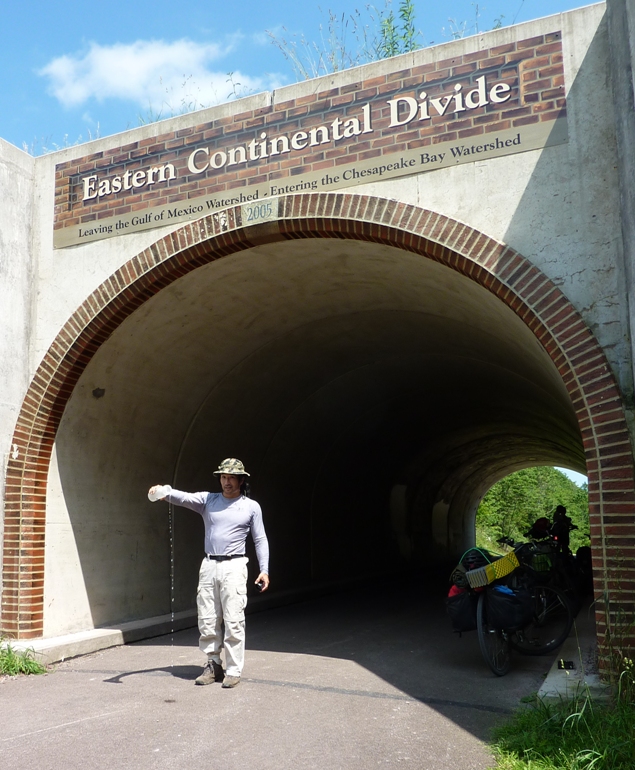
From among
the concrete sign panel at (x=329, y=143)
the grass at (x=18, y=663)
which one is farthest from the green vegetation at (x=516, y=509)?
the grass at (x=18, y=663)

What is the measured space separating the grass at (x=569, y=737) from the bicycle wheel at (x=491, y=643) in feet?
4.45

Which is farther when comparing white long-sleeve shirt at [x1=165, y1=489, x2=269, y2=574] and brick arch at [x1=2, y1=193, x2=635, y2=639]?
white long-sleeve shirt at [x1=165, y1=489, x2=269, y2=574]

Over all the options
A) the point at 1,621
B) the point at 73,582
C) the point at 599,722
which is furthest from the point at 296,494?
the point at 599,722

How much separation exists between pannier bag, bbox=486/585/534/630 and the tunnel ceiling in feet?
6.31

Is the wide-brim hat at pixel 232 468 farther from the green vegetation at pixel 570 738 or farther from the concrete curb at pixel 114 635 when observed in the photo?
the green vegetation at pixel 570 738

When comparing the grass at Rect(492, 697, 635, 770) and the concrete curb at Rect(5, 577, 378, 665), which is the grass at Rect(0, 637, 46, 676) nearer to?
the concrete curb at Rect(5, 577, 378, 665)

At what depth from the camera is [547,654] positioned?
7258mm

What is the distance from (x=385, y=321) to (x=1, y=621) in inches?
216

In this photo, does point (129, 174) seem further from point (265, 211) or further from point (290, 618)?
point (290, 618)

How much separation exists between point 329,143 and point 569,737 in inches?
207

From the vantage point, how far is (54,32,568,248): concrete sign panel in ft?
21.4

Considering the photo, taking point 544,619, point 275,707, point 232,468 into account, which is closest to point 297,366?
point 232,468

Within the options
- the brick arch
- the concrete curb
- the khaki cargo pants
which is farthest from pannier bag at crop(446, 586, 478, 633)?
the concrete curb

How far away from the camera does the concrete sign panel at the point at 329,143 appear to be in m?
6.51
